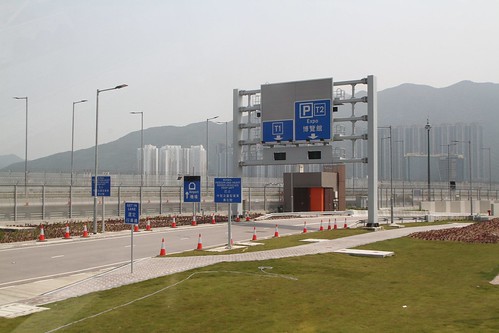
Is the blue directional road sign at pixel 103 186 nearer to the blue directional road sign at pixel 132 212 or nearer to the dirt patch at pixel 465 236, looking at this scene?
the blue directional road sign at pixel 132 212

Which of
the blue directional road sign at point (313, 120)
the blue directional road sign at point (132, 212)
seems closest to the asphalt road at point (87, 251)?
the blue directional road sign at point (132, 212)

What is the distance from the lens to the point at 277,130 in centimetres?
4056

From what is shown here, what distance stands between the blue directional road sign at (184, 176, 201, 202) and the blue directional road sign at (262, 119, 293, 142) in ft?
27.7

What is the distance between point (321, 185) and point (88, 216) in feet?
97.3

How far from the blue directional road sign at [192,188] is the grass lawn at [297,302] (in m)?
17.2

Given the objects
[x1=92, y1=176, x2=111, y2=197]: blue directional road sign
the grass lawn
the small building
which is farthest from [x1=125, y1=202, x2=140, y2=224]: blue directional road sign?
the small building

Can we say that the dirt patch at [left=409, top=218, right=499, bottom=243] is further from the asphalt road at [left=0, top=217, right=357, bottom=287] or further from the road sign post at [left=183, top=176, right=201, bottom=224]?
the road sign post at [left=183, top=176, right=201, bottom=224]

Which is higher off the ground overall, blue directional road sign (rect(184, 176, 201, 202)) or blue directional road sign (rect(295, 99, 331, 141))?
blue directional road sign (rect(295, 99, 331, 141))

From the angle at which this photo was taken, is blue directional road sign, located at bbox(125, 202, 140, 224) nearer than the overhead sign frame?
Yes

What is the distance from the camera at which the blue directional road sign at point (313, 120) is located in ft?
126

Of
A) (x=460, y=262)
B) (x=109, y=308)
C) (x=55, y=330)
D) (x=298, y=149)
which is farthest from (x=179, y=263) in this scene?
(x=298, y=149)

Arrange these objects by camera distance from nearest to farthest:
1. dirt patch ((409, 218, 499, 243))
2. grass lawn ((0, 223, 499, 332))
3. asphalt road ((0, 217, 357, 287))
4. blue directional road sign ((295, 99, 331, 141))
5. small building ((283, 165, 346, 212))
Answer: grass lawn ((0, 223, 499, 332)) → asphalt road ((0, 217, 357, 287)) → dirt patch ((409, 218, 499, 243)) → blue directional road sign ((295, 99, 331, 141)) → small building ((283, 165, 346, 212))

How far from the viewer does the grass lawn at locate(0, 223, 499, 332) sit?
32.8ft

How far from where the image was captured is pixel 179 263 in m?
18.4
